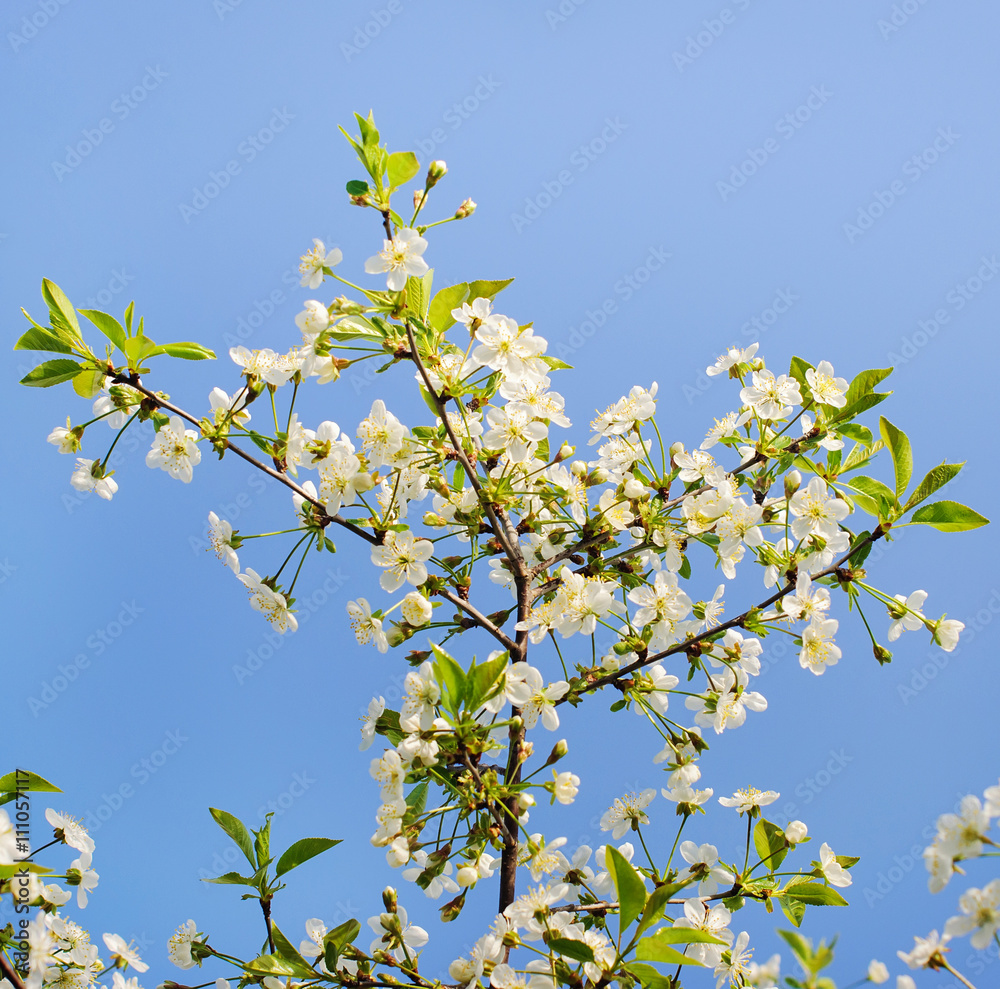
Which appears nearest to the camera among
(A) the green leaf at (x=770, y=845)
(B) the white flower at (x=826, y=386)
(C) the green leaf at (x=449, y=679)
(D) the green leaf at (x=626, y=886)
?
(D) the green leaf at (x=626, y=886)

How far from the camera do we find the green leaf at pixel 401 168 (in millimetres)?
1907

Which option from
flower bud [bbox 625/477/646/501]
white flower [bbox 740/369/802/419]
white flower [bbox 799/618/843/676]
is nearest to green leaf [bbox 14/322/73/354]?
flower bud [bbox 625/477/646/501]

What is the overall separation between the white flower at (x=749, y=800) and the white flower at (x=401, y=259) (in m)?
2.03

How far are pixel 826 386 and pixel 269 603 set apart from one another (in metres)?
2.06

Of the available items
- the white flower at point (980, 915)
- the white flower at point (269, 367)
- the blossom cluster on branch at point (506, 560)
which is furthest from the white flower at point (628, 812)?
the white flower at point (269, 367)

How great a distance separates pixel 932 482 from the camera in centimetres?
222

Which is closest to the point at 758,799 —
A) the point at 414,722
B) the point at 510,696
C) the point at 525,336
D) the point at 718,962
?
the point at 718,962

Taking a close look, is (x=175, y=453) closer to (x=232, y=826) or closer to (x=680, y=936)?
(x=232, y=826)

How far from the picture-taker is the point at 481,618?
2.29 meters

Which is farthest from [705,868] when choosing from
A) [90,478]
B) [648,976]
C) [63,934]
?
[90,478]

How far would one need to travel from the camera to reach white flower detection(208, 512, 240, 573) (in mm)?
2391

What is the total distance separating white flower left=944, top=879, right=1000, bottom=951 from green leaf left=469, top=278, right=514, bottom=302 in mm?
1909

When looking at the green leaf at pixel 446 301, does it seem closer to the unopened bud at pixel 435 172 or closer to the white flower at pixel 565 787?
the unopened bud at pixel 435 172

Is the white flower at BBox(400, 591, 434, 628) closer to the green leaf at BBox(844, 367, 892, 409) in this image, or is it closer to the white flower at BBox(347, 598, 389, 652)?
the white flower at BBox(347, 598, 389, 652)
